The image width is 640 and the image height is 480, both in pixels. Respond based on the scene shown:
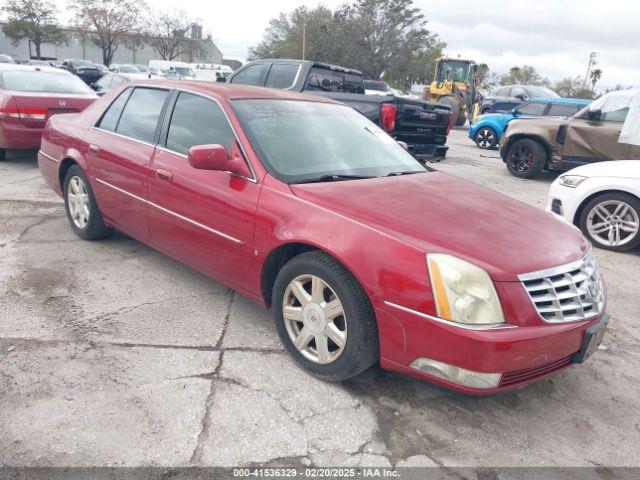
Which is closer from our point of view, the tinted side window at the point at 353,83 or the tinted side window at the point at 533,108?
the tinted side window at the point at 353,83

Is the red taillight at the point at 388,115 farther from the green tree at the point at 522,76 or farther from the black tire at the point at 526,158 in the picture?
the green tree at the point at 522,76

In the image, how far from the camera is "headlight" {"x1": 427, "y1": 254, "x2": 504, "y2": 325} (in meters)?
2.36

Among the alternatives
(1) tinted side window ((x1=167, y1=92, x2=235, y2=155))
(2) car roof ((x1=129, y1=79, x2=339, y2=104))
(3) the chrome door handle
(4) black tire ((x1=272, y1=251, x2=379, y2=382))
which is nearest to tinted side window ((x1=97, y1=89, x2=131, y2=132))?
(2) car roof ((x1=129, y1=79, x2=339, y2=104))

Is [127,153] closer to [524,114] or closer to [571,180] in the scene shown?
[571,180]

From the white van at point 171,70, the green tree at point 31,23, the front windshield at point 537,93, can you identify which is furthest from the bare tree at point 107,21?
the front windshield at point 537,93

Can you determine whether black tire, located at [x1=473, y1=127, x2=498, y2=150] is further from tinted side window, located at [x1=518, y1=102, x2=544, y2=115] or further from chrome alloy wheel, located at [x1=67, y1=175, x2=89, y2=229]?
chrome alloy wheel, located at [x1=67, y1=175, x2=89, y2=229]

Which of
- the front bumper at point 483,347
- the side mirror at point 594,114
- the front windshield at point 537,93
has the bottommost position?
the front bumper at point 483,347

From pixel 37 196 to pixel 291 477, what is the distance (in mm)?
5563

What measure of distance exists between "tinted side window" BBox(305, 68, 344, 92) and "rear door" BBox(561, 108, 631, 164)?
13.5 ft

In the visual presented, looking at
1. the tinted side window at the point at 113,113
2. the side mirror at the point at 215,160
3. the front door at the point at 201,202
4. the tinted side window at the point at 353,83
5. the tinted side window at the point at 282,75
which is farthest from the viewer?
the tinted side window at the point at 353,83

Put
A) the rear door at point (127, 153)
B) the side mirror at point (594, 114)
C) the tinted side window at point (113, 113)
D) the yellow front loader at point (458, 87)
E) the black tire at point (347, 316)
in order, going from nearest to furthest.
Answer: the black tire at point (347, 316), the rear door at point (127, 153), the tinted side window at point (113, 113), the side mirror at point (594, 114), the yellow front loader at point (458, 87)

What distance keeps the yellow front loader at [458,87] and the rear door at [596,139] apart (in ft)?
39.7

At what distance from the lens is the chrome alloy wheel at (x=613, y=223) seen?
5562 millimetres

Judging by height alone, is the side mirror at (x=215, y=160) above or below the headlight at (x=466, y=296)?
above
